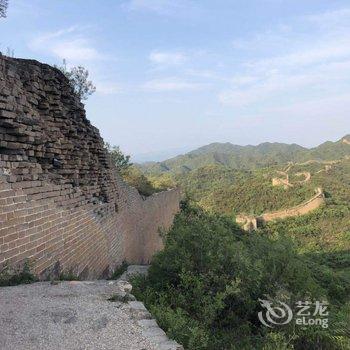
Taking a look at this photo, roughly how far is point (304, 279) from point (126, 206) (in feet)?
19.9

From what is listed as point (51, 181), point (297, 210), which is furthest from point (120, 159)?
point (297, 210)

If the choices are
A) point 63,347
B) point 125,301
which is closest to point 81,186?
point 125,301

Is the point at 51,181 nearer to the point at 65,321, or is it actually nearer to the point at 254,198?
the point at 65,321

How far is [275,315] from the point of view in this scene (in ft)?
17.9

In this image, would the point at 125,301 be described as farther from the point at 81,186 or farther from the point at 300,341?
the point at 81,186

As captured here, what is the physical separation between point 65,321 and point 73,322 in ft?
0.21

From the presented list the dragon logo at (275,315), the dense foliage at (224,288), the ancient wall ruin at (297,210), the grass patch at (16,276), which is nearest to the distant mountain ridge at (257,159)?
the ancient wall ruin at (297,210)

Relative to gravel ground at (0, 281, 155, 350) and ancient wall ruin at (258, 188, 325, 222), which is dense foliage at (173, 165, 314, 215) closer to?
ancient wall ruin at (258, 188, 325, 222)

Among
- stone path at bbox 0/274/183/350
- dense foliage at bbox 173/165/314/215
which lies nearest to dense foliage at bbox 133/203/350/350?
stone path at bbox 0/274/183/350

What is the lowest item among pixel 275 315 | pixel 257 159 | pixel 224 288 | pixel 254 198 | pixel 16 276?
pixel 254 198

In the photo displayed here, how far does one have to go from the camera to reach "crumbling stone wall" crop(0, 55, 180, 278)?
494cm

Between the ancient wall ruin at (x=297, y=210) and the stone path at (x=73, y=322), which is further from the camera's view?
the ancient wall ruin at (x=297, y=210)

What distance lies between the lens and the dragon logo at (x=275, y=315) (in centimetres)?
532

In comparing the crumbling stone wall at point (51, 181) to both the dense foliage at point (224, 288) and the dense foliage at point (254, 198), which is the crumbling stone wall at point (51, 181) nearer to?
the dense foliage at point (224, 288)
